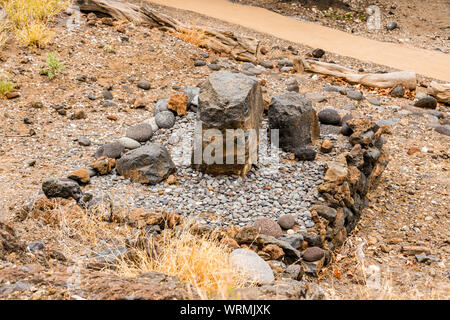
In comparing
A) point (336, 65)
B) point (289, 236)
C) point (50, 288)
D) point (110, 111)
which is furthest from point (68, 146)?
point (336, 65)

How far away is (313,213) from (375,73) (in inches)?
147

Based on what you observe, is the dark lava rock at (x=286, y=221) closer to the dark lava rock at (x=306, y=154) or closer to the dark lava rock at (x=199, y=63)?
the dark lava rock at (x=306, y=154)

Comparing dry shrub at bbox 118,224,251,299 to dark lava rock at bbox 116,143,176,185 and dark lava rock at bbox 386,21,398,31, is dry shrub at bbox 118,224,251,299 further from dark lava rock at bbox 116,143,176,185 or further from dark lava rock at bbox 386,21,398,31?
dark lava rock at bbox 386,21,398,31

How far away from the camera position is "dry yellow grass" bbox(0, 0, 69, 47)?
586 cm

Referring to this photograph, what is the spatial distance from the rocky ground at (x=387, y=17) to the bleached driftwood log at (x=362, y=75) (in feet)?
8.86

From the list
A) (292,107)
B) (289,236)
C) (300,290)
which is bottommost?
(289,236)

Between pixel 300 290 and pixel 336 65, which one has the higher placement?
pixel 336 65

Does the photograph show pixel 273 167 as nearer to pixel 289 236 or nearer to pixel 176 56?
pixel 289 236

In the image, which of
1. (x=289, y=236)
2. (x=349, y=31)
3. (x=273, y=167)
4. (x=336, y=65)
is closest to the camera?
(x=289, y=236)

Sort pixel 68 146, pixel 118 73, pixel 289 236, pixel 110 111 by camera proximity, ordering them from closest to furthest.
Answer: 1. pixel 289 236
2. pixel 68 146
3. pixel 110 111
4. pixel 118 73

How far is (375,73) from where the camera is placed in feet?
22.0

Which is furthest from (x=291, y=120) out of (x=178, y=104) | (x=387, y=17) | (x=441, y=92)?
(x=387, y=17)

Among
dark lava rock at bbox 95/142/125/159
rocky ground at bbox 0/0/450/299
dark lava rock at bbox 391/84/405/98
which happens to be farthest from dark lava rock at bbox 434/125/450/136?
dark lava rock at bbox 95/142/125/159

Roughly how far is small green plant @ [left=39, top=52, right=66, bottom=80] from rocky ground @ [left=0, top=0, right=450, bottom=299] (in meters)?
0.07
